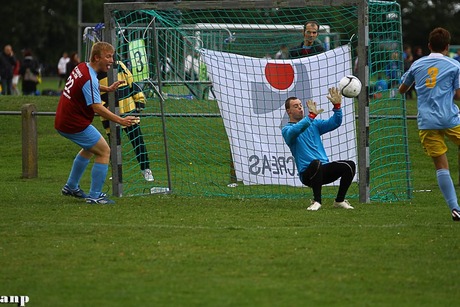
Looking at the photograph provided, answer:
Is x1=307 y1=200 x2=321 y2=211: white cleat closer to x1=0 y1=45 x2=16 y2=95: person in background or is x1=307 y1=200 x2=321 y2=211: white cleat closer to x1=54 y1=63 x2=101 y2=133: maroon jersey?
x1=54 y1=63 x2=101 y2=133: maroon jersey

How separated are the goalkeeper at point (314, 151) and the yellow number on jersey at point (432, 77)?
47.7 inches

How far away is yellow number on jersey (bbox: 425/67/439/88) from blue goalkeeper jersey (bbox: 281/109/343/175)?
131 centimetres

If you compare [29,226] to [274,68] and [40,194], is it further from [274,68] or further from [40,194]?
[274,68]

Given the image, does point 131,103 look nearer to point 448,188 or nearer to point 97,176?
point 97,176

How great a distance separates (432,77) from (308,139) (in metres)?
1.79

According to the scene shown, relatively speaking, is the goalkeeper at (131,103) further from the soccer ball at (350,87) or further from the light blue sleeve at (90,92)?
the soccer ball at (350,87)

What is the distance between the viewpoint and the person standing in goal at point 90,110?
38.5 ft

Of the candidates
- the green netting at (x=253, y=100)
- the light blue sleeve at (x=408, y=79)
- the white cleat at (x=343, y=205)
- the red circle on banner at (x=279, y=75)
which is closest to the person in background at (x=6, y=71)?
the green netting at (x=253, y=100)

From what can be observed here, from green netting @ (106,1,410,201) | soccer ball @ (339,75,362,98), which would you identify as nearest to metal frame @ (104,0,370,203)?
green netting @ (106,1,410,201)

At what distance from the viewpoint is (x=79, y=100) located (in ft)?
39.0

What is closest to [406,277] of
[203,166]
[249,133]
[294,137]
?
[294,137]

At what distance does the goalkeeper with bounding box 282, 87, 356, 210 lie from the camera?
11.4m

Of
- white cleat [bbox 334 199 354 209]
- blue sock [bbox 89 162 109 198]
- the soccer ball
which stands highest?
the soccer ball

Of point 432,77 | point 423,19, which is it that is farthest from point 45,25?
point 432,77
